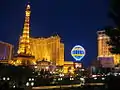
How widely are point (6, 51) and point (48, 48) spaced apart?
725 inches

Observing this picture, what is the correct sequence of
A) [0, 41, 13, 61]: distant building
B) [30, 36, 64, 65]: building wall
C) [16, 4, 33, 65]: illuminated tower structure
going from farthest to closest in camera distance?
[30, 36, 64, 65]: building wall
[0, 41, 13, 61]: distant building
[16, 4, 33, 65]: illuminated tower structure

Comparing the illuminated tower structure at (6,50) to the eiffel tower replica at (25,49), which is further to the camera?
the illuminated tower structure at (6,50)

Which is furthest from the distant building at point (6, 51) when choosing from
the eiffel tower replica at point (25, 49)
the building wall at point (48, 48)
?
the eiffel tower replica at point (25, 49)

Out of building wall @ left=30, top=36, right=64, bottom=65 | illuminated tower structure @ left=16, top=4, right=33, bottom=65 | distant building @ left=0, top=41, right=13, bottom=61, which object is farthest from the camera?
building wall @ left=30, top=36, right=64, bottom=65

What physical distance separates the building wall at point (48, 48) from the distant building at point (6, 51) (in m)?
10.2

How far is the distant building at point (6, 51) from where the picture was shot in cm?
11106

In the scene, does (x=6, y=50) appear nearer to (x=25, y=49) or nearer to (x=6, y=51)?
(x=6, y=51)

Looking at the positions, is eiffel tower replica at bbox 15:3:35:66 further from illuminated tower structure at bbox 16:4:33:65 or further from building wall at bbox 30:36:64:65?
building wall at bbox 30:36:64:65

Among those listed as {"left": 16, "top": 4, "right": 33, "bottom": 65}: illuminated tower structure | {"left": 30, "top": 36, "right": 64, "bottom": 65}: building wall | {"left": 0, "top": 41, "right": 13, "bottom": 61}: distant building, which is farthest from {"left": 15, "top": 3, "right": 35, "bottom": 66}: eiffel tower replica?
{"left": 30, "top": 36, "right": 64, "bottom": 65}: building wall

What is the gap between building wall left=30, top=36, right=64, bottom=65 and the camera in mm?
115375

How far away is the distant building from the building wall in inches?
402

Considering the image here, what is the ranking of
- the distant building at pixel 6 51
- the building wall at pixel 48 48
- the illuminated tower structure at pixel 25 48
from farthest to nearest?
the building wall at pixel 48 48 < the distant building at pixel 6 51 < the illuminated tower structure at pixel 25 48

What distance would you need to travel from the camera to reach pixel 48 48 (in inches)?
4577

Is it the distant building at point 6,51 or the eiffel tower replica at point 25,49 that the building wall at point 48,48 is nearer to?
the distant building at point 6,51
